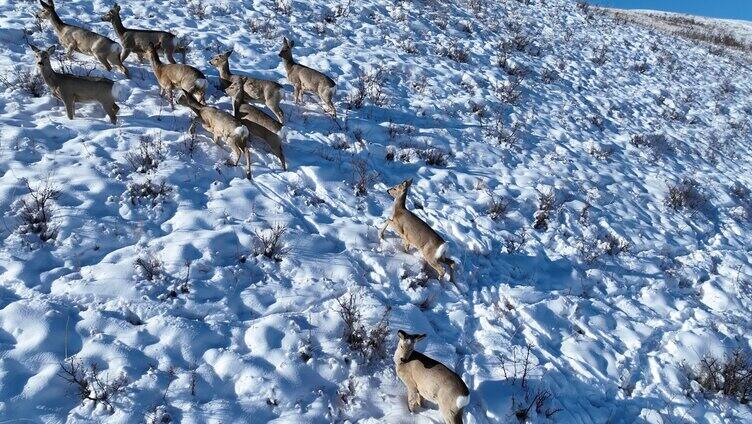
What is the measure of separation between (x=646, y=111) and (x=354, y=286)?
1154 cm

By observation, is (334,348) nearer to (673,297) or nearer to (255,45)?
(673,297)

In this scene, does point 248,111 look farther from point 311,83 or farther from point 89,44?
point 89,44

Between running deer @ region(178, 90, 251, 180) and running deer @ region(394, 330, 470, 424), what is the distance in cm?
364

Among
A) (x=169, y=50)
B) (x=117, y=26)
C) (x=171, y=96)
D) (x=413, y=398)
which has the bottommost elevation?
(x=413, y=398)

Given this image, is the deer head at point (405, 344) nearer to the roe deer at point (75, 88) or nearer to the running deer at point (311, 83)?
the running deer at point (311, 83)

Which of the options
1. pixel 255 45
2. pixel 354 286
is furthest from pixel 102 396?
pixel 255 45

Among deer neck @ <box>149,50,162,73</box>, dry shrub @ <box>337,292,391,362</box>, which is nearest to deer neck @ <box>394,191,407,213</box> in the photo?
dry shrub @ <box>337,292,391,362</box>

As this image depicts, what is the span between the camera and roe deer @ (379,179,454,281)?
638cm

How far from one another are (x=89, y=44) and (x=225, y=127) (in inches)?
135

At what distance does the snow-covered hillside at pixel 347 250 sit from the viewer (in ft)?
15.3

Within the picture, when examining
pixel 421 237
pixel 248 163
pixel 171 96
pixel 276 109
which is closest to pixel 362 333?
pixel 421 237

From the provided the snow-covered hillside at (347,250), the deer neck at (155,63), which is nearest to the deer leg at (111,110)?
the snow-covered hillside at (347,250)

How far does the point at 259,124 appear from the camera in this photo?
7914 millimetres

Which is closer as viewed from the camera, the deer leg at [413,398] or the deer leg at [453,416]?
the deer leg at [453,416]
